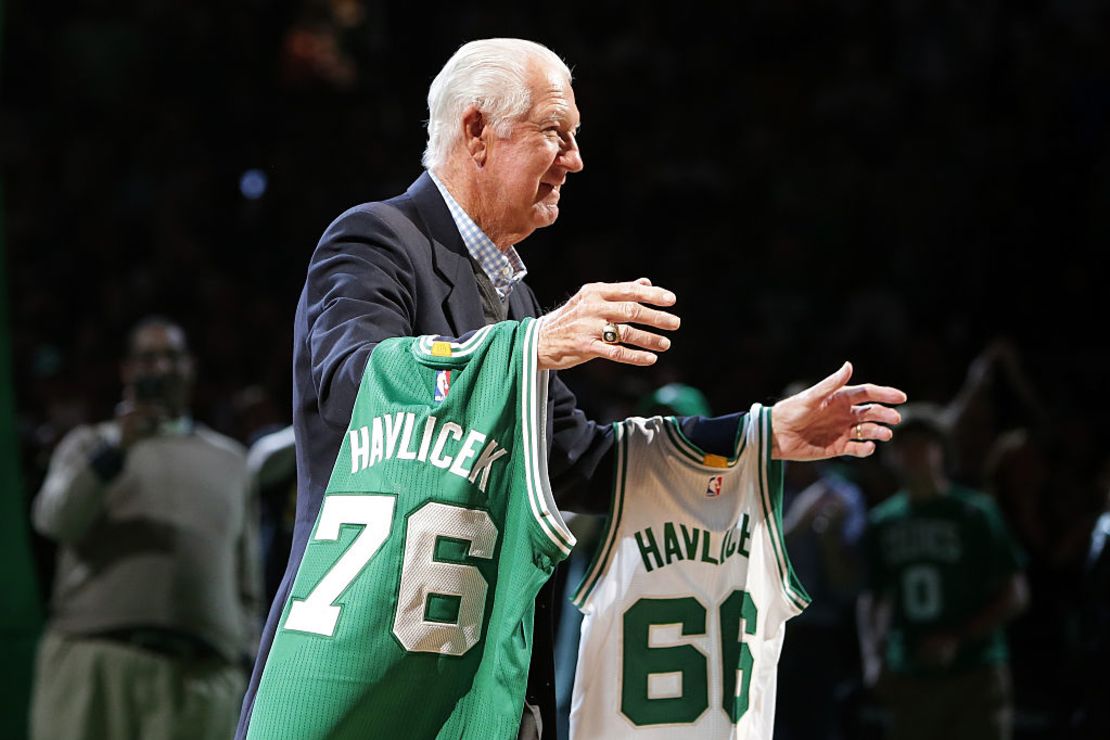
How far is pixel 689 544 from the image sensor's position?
296 cm

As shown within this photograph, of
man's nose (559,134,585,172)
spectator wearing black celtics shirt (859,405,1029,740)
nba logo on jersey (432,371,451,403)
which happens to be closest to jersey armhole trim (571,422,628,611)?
man's nose (559,134,585,172)

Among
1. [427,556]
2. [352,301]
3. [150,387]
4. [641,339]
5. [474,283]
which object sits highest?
[150,387]

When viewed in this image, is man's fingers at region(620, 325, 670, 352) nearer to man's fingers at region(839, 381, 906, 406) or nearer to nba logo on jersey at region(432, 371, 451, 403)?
nba logo on jersey at region(432, 371, 451, 403)

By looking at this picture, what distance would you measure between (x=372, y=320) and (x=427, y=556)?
345mm

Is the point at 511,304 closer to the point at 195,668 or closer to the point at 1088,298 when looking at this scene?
the point at 195,668

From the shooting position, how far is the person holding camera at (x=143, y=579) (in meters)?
5.47

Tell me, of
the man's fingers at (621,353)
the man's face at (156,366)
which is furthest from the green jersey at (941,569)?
the man's fingers at (621,353)

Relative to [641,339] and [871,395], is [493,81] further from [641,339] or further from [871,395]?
[871,395]

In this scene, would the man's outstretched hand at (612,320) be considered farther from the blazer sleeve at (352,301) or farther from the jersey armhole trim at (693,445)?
the jersey armhole trim at (693,445)

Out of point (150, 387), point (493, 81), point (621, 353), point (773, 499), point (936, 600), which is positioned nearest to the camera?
point (621, 353)

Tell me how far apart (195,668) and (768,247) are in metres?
5.10

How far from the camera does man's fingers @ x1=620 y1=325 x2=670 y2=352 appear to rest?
2104 millimetres

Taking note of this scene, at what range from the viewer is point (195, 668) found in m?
5.59

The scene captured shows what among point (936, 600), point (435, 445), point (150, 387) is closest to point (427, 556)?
point (435, 445)
